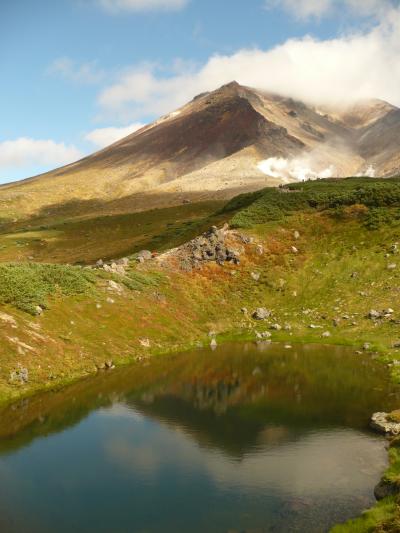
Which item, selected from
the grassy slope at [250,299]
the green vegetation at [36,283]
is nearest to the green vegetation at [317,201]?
the grassy slope at [250,299]

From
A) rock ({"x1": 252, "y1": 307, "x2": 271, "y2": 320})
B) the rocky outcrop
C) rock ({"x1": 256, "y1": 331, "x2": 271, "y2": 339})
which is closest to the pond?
rock ({"x1": 256, "y1": 331, "x2": 271, "y2": 339})

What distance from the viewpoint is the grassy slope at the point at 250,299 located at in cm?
4300

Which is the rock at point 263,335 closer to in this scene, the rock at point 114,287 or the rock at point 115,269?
the rock at point 114,287

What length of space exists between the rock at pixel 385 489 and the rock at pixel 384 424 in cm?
717

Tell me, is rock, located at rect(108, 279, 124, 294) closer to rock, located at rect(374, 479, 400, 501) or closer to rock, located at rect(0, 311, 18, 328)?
rock, located at rect(0, 311, 18, 328)

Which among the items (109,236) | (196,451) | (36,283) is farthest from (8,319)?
(109,236)

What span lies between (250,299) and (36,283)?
30358 mm

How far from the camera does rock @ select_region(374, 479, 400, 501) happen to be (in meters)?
20.8

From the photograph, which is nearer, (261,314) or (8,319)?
Result: (8,319)

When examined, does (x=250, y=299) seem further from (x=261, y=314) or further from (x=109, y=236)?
(x=109, y=236)

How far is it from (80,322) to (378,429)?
30137mm

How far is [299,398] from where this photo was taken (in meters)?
37.2

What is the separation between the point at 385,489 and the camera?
21.4 meters

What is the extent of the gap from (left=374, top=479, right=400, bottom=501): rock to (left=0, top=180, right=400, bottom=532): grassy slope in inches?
89.5
